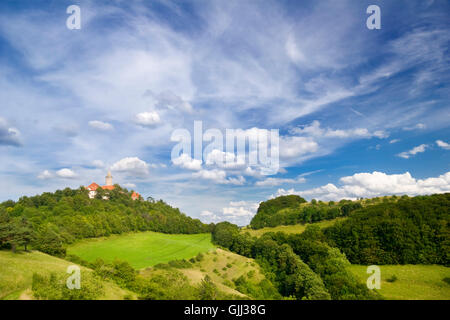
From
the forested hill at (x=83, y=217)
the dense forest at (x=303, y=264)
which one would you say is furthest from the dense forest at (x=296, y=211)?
the forested hill at (x=83, y=217)

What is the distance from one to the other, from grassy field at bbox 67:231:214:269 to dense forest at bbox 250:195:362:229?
58788 mm

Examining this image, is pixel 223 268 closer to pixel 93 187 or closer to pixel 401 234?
pixel 401 234

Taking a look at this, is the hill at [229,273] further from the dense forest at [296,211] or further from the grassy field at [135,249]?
the dense forest at [296,211]

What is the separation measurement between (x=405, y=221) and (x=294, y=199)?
349ft

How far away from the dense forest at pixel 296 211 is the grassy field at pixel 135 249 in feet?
193

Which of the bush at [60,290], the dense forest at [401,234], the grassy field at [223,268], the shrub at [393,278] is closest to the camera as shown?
the bush at [60,290]

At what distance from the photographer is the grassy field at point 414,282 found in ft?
173

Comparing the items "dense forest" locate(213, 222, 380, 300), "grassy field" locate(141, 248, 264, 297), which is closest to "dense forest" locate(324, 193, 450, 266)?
"dense forest" locate(213, 222, 380, 300)

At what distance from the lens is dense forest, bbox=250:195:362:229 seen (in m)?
126

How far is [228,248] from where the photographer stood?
110000 millimetres

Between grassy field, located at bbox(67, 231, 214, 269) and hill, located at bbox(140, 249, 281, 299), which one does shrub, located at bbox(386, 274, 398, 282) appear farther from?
grassy field, located at bbox(67, 231, 214, 269)

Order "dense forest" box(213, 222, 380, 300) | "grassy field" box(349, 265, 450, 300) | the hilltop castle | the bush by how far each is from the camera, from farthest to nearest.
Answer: the hilltop castle → "grassy field" box(349, 265, 450, 300) → "dense forest" box(213, 222, 380, 300) → the bush
